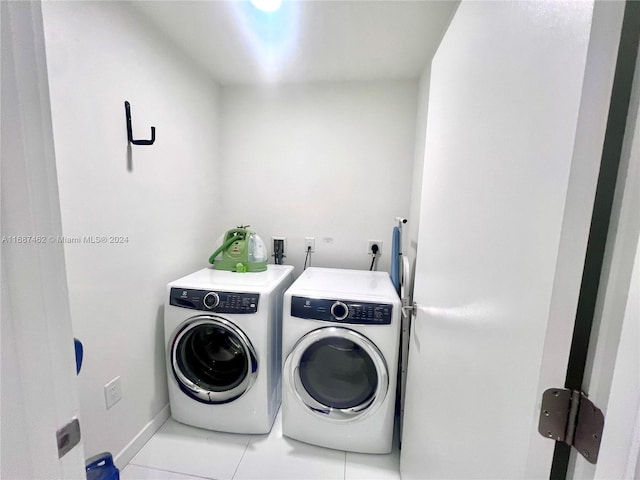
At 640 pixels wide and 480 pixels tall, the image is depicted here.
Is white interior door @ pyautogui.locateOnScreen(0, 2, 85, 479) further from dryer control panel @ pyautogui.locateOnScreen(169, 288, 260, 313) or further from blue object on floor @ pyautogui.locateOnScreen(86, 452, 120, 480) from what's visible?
dryer control panel @ pyautogui.locateOnScreen(169, 288, 260, 313)

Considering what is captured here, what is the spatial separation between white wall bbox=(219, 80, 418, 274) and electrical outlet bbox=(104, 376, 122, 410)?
1.25 meters

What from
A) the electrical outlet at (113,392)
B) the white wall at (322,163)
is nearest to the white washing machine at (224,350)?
the electrical outlet at (113,392)

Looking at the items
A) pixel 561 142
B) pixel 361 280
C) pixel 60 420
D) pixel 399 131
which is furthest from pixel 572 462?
pixel 399 131

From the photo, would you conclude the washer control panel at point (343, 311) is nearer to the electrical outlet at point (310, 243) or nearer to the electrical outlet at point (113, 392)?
the electrical outlet at point (310, 243)

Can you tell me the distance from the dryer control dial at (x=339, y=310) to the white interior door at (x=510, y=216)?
0.52 m

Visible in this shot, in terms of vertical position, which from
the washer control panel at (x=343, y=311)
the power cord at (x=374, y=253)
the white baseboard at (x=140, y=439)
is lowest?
the white baseboard at (x=140, y=439)

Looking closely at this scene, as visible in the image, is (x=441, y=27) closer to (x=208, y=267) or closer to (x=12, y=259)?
(x=12, y=259)

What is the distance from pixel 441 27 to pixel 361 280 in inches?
58.4

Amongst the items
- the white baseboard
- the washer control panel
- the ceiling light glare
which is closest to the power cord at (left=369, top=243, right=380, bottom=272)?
the washer control panel

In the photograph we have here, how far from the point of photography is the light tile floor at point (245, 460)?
133 cm

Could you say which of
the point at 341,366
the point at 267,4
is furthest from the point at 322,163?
the point at 341,366

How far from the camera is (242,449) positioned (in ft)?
4.81

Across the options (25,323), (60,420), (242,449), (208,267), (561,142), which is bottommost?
(242,449)

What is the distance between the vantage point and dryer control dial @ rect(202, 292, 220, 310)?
4.63 ft
